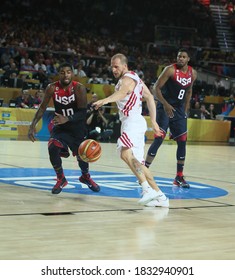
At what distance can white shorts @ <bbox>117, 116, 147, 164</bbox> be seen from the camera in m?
8.22

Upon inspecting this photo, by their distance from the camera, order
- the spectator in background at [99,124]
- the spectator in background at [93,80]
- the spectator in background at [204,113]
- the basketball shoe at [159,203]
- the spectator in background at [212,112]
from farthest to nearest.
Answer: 1. the spectator in background at [212,112]
2. the spectator in background at [93,80]
3. the spectator in background at [204,113]
4. the spectator in background at [99,124]
5. the basketball shoe at [159,203]

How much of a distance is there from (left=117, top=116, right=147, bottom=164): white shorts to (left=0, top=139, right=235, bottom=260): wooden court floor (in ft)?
2.24

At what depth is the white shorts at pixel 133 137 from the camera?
27.0 feet

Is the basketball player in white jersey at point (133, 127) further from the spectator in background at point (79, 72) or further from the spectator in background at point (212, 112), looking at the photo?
the spectator in background at point (79, 72)

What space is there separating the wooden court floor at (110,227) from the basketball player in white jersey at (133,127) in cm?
20

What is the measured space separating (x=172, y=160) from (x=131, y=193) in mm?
5950

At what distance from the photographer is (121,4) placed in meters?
39.1

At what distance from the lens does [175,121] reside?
10.6 meters

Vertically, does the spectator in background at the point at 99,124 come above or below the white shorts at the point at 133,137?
below

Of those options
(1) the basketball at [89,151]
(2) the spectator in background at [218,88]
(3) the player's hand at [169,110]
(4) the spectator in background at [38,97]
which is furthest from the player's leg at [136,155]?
(2) the spectator in background at [218,88]

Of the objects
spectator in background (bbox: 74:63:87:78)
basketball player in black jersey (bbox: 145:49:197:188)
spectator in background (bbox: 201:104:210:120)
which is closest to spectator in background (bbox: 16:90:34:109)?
spectator in background (bbox: 74:63:87:78)

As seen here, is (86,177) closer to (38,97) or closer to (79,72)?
(38,97)

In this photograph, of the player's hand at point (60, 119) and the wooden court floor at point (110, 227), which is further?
the player's hand at point (60, 119)
